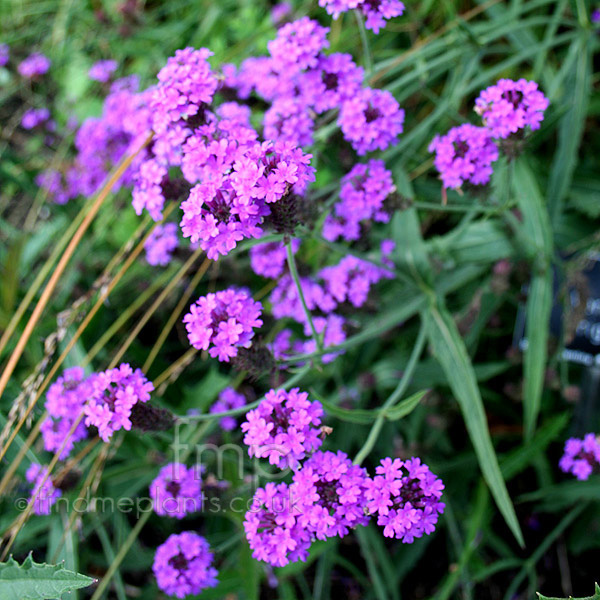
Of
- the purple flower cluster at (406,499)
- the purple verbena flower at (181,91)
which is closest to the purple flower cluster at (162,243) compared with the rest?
the purple verbena flower at (181,91)

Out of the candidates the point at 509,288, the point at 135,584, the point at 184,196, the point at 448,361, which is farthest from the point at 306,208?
the point at 135,584

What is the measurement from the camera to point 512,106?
127 centimetres

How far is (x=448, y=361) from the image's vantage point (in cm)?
151

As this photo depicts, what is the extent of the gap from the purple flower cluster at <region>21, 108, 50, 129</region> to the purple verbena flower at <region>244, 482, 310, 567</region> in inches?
80.8

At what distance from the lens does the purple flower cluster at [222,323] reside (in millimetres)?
1140

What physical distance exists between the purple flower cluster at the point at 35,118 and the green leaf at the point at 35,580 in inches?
77.8

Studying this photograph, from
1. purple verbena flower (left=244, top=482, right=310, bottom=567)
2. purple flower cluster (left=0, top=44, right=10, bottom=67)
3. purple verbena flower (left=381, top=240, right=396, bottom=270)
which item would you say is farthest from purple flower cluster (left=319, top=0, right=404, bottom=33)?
purple flower cluster (left=0, top=44, right=10, bottom=67)

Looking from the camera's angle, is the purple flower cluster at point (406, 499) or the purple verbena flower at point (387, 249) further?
the purple verbena flower at point (387, 249)

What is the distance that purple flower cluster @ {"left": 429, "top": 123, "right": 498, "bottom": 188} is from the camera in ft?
4.28

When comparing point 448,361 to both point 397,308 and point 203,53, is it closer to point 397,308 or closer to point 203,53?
point 397,308

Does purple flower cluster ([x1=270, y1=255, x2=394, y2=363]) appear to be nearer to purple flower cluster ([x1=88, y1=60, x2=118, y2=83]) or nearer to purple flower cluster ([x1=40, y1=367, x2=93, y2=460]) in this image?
purple flower cluster ([x1=40, y1=367, x2=93, y2=460])

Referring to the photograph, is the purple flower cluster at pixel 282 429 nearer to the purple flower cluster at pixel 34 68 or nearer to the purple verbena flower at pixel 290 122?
the purple verbena flower at pixel 290 122

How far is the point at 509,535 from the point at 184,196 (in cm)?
139

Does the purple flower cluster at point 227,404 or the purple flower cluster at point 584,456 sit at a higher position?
the purple flower cluster at point 227,404
